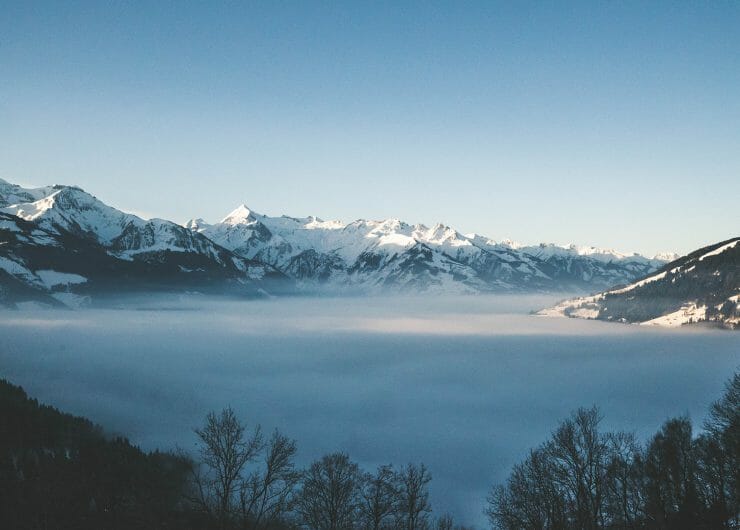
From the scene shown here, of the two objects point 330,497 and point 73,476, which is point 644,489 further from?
point 73,476

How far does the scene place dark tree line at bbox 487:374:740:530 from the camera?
44.8m

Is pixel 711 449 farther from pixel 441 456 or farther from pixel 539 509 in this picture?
pixel 441 456

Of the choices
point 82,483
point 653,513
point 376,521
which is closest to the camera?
point 653,513

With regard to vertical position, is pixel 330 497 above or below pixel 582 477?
below

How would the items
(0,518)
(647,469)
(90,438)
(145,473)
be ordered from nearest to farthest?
(647,469)
(0,518)
(145,473)
(90,438)

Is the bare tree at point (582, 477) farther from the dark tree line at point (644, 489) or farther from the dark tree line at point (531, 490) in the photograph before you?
the dark tree line at point (531, 490)

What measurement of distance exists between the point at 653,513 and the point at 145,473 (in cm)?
13516

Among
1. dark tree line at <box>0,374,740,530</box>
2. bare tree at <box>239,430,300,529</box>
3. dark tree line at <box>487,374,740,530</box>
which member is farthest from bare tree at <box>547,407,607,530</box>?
bare tree at <box>239,430,300,529</box>

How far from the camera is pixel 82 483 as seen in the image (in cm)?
12419

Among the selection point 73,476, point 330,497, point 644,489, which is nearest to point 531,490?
point 644,489

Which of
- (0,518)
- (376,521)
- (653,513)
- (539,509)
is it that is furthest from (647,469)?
(0,518)

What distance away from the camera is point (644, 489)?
50.2 metres

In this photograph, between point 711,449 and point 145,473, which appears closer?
point 711,449

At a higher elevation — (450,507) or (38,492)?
(38,492)
